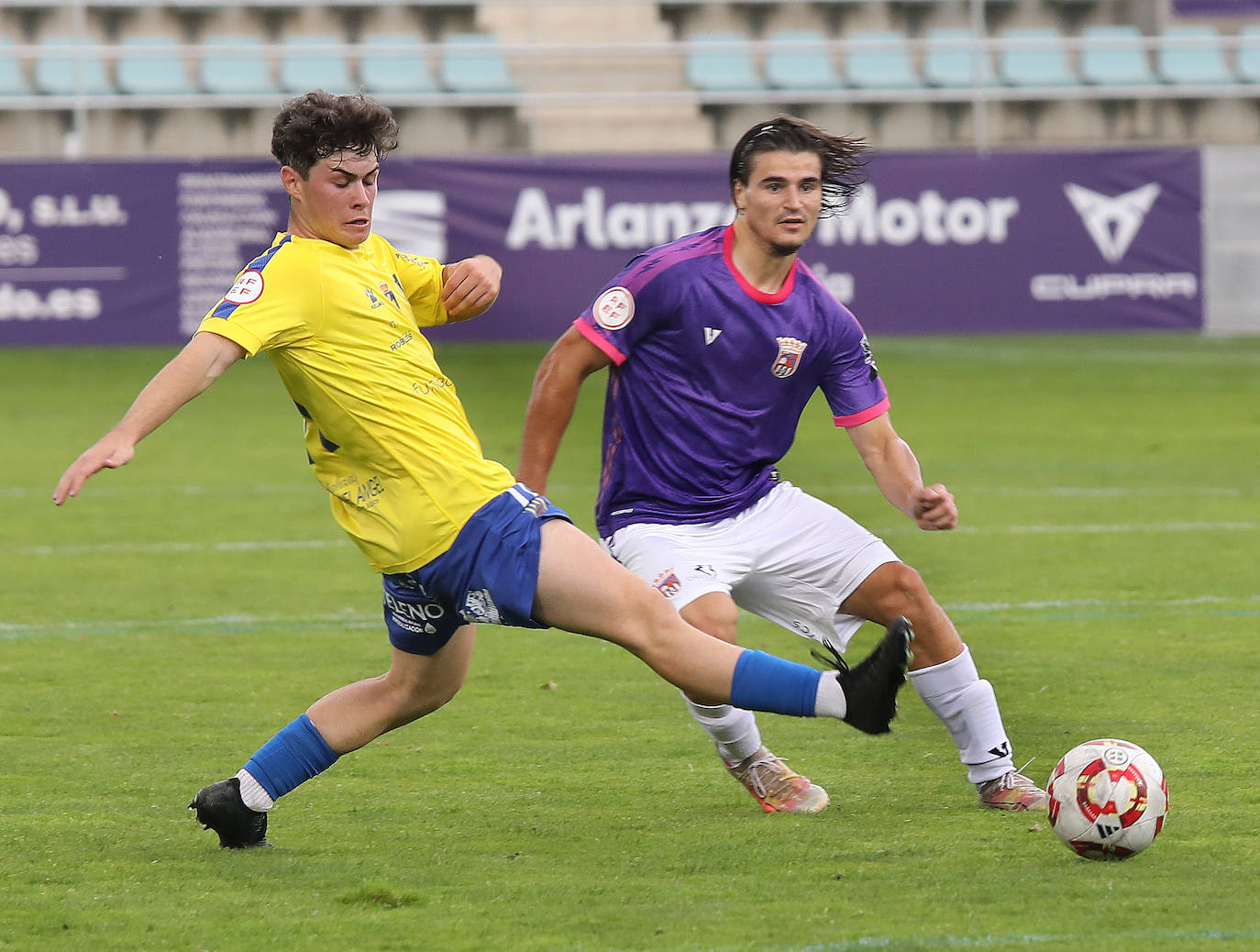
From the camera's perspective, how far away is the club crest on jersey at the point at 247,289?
4.16 metres

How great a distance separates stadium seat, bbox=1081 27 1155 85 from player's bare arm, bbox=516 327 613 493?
742 inches

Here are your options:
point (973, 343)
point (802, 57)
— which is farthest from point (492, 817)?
point (802, 57)

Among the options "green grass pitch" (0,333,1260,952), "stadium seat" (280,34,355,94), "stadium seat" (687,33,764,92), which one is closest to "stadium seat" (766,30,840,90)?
"stadium seat" (687,33,764,92)

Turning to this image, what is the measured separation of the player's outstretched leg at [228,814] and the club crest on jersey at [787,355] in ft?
Answer: 6.02

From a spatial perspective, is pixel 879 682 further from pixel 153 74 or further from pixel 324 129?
pixel 153 74

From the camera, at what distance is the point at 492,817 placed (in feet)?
16.3

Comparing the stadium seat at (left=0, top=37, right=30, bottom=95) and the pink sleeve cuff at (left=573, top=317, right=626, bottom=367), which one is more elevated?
the stadium seat at (left=0, top=37, right=30, bottom=95)

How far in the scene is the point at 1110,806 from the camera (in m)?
4.35

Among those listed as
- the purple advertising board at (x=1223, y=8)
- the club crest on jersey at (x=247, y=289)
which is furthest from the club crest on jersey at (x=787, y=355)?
the purple advertising board at (x=1223, y=8)

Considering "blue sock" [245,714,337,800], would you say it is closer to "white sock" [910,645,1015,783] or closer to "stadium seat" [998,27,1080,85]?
"white sock" [910,645,1015,783]

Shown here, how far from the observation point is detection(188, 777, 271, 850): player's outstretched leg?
455 cm

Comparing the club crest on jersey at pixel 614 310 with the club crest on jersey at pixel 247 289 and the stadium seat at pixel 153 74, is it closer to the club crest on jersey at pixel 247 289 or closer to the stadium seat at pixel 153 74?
the club crest on jersey at pixel 247 289

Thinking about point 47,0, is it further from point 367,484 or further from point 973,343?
point 367,484

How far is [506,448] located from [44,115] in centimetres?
1042
